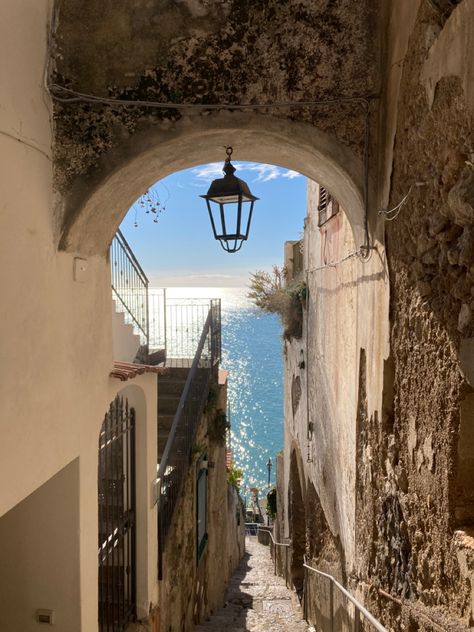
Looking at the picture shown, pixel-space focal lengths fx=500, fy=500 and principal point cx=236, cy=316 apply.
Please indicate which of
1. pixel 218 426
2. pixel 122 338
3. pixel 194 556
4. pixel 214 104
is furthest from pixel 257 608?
pixel 214 104

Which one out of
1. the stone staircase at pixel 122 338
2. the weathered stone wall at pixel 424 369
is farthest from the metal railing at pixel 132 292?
the weathered stone wall at pixel 424 369

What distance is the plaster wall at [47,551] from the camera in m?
4.20

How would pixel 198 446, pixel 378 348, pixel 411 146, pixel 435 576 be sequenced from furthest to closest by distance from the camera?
pixel 198 446 → pixel 378 348 → pixel 411 146 → pixel 435 576

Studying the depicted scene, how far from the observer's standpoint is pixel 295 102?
3.73 metres

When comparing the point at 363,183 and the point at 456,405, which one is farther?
the point at 363,183

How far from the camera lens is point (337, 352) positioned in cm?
642

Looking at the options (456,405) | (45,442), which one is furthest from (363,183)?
(45,442)

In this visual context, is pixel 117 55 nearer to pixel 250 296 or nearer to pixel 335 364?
pixel 335 364

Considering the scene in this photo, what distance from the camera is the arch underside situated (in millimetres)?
3766

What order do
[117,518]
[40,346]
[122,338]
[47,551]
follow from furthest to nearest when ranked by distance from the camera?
1. [122,338]
2. [117,518]
3. [47,551]
4. [40,346]

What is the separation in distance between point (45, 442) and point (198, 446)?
498 centimetres

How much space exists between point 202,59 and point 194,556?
7.80 meters

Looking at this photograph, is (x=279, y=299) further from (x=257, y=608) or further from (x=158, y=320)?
(x=257, y=608)

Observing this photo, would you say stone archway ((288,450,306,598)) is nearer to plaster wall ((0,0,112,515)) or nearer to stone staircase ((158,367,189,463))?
stone staircase ((158,367,189,463))
